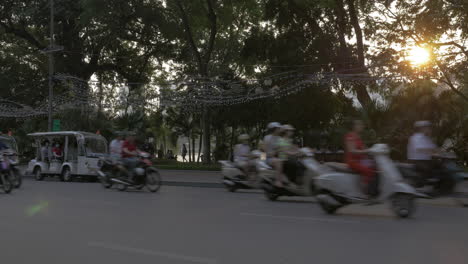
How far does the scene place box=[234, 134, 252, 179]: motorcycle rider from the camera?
16953 mm

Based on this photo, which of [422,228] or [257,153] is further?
[257,153]

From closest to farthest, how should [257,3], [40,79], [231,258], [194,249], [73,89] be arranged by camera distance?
[231,258], [194,249], [73,89], [257,3], [40,79]

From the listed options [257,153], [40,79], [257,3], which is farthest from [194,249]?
[40,79]

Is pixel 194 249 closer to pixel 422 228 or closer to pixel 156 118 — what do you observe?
pixel 422 228

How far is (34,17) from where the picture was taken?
37.9 m

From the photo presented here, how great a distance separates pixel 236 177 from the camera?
17.5 metres

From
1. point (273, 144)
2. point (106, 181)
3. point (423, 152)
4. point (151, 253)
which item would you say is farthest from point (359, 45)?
point (151, 253)

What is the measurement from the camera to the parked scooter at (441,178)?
11.6m

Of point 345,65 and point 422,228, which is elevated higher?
point 345,65

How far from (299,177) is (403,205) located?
3.60 metres

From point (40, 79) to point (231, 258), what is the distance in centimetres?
4138

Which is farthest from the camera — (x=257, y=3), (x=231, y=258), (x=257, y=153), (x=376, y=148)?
(x=257, y=3)

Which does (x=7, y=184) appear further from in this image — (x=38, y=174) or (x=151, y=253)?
(x=151, y=253)

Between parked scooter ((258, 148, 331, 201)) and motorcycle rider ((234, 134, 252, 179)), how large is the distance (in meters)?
2.51
